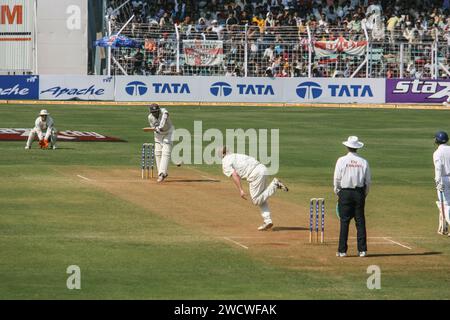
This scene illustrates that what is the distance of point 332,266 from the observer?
63.7ft

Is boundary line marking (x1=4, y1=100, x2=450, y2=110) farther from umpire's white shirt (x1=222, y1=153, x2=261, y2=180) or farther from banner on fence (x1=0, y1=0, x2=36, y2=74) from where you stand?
umpire's white shirt (x1=222, y1=153, x2=261, y2=180)

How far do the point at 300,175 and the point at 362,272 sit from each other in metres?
14.2

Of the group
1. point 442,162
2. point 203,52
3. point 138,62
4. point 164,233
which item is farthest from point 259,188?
point 138,62

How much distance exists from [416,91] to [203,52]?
1186 centimetres

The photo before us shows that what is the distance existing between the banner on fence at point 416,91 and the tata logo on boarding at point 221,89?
867 centimetres

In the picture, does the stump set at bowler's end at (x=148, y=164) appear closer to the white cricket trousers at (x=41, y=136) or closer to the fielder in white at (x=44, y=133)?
the fielder in white at (x=44, y=133)

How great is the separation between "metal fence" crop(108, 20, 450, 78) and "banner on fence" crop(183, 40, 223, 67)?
0.16 m

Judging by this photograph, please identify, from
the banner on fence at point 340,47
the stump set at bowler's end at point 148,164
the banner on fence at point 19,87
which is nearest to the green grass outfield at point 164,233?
the stump set at bowler's end at point 148,164

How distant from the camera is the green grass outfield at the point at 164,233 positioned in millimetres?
17422

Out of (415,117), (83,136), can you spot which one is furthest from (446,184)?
(415,117)

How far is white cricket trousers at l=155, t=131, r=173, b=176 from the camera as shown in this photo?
30.6 m

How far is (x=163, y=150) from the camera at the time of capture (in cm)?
3069

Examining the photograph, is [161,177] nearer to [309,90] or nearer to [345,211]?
[345,211]

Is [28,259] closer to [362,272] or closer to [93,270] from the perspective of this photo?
[93,270]
